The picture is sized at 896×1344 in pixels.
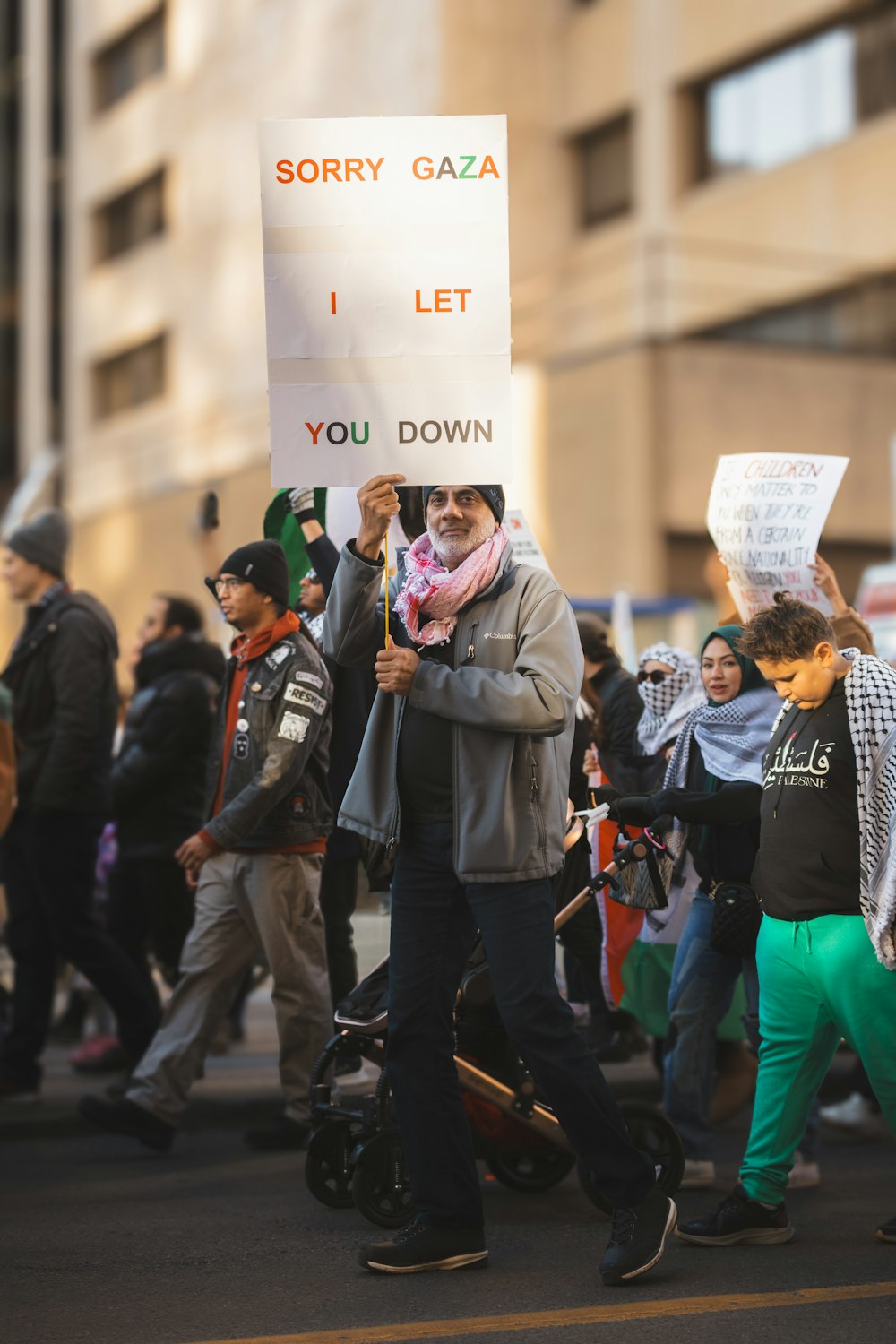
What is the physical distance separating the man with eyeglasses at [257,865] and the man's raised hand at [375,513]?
1.75m

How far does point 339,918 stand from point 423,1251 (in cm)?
267

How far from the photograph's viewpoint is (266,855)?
6.97 m

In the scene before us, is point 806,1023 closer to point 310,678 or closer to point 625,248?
point 310,678

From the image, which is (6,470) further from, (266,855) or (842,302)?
(266,855)

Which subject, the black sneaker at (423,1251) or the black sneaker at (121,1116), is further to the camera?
the black sneaker at (121,1116)

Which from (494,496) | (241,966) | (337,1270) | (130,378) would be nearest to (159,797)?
(241,966)

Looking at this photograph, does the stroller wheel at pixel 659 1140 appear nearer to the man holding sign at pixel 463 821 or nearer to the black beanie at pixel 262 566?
the man holding sign at pixel 463 821

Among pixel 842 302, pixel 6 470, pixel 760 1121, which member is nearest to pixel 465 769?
pixel 760 1121

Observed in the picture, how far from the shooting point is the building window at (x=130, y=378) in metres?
35.2

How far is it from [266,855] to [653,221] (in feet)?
65.8

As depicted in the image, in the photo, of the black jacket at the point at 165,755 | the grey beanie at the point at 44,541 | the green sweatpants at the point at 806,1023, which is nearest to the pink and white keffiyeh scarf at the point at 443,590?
the green sweatpants at the point at 806,1023

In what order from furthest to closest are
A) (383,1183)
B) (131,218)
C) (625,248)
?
(131,218) < (625,248) < (383,1183)

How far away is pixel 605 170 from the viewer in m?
26.5

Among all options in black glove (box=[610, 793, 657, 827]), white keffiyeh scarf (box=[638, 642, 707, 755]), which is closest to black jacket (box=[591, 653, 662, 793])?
white keffiyeh scarf (box=[638, 642, 707, 755])
